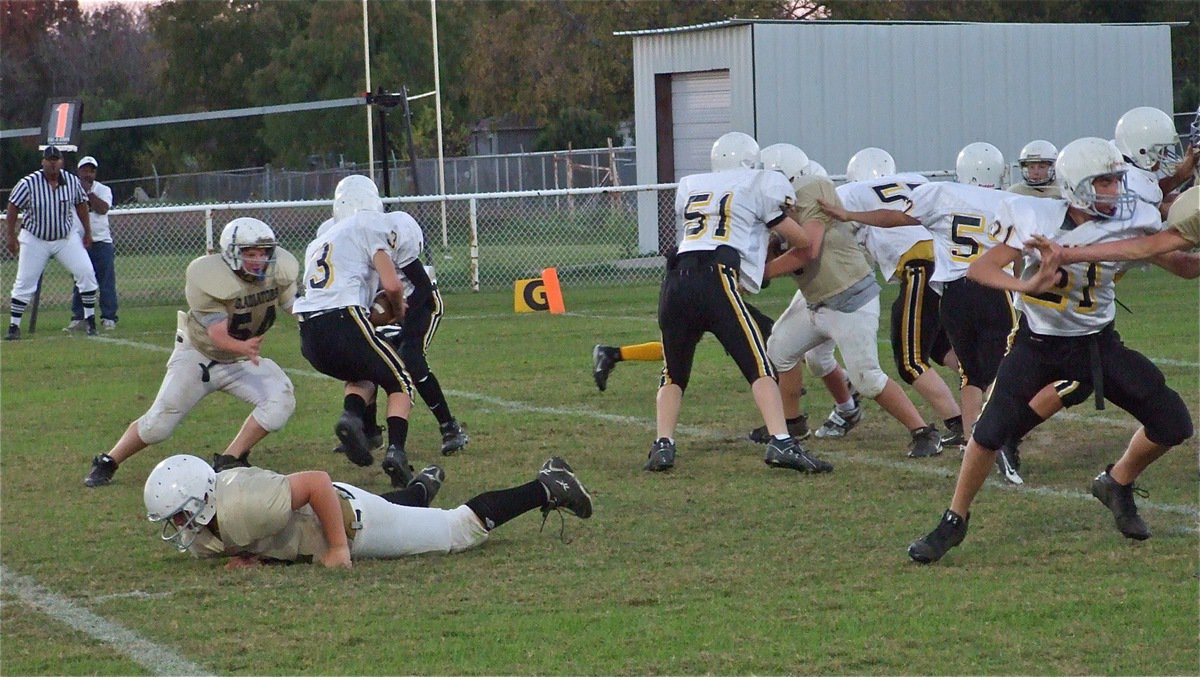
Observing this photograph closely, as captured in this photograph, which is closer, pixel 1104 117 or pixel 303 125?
pixel 1104 117

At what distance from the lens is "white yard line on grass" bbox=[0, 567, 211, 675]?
15.8 feet

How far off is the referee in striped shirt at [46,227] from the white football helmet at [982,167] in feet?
32.1

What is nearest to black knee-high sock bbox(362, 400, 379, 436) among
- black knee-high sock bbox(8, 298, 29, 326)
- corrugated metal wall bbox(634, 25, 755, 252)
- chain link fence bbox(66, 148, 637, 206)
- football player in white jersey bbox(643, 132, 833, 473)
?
football player in white jersey bbox(643, 132, 833, 473)

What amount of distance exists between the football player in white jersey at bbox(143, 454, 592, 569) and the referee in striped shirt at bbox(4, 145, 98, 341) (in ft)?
31.3

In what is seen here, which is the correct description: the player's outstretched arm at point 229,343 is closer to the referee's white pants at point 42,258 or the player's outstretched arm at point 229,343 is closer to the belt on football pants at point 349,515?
the belt on football pants at point 349,515

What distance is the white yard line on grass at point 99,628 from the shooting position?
4809mm

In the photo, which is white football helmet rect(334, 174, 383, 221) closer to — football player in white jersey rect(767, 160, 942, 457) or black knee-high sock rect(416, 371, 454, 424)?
black knee-high sock rect(416, 371, 454, 424)

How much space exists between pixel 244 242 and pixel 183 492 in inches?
83.1

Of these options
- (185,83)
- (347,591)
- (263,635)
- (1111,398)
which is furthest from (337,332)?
(185,83)

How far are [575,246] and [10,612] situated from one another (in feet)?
53.0

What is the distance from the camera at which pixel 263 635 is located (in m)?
5.08

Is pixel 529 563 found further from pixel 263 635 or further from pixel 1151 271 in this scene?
pixel 1151 271

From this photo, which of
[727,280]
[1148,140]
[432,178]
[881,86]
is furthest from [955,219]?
[432,178]

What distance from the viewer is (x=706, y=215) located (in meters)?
7.89
